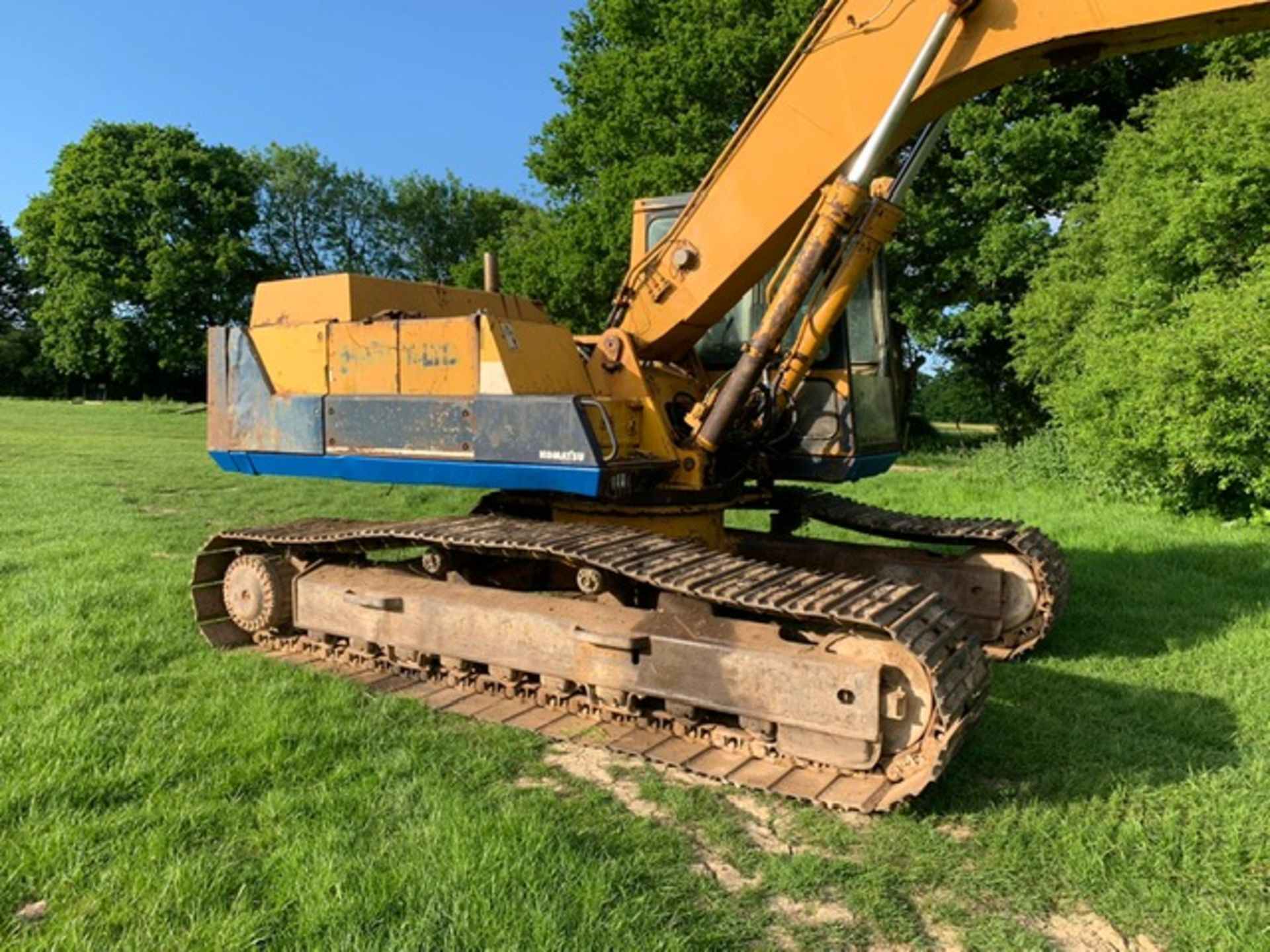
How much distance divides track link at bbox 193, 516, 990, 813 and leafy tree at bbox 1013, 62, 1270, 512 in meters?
7.64

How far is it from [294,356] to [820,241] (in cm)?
317

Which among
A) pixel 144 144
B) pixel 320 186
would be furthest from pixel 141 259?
pixel 320 186

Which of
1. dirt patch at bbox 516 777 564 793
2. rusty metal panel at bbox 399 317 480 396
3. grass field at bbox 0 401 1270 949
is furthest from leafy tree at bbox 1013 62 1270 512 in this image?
dirt patch at bbox 516 777 564 793

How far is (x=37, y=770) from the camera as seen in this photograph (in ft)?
12.0

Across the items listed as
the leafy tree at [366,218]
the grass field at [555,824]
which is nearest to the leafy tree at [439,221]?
the leafy tree at [366,218]

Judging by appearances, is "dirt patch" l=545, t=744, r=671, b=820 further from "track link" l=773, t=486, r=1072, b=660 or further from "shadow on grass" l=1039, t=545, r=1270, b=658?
"shadow on grass" l=1039, t=545, r=1270, b=658

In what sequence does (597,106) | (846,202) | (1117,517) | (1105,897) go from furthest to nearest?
(597,106) < (1117,517) < (846,202) < (1105,897)

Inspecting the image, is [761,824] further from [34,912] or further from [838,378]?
[838,378]

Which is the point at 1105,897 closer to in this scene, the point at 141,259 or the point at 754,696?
the point at 754,696

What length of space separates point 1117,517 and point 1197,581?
11.9 feet

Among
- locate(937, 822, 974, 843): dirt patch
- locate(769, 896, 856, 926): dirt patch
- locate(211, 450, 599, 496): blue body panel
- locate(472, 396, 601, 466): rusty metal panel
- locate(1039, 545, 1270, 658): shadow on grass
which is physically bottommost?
locate(769, 896, 856, 926): dirt patch

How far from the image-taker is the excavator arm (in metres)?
3.88

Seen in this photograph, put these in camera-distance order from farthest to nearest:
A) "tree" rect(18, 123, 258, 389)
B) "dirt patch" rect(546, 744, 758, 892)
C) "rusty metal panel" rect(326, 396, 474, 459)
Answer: "tree" rect(18, 123, 258, 389) < "rusty metal panel" rect(326, 396, 474, 459) < "dirt patch" rect(546, 744, 758, 892)

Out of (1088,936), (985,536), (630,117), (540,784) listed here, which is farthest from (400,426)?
(630,117)
